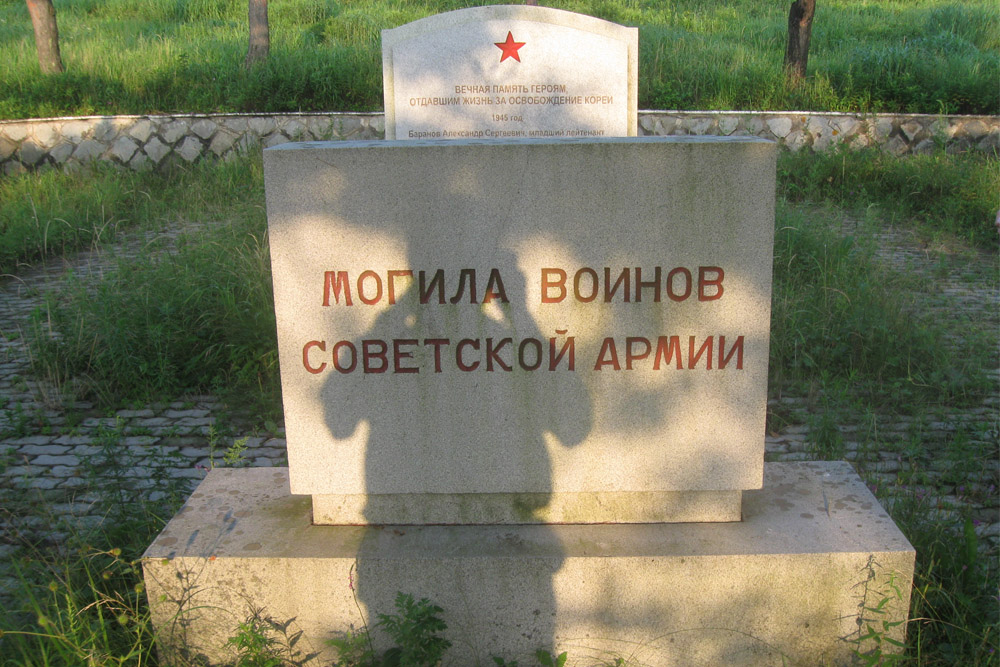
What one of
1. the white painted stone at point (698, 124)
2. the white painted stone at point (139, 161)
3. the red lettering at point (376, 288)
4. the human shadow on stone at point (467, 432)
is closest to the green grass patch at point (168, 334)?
the human shadow on stone at point (467, 432)

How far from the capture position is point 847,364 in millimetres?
4941

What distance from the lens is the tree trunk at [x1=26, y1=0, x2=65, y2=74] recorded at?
444 inches

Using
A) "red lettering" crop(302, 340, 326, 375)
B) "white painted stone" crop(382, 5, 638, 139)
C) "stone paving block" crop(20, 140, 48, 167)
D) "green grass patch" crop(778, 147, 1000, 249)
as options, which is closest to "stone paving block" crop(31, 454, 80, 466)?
"red lettering" crop(302, 340, 326, 375)

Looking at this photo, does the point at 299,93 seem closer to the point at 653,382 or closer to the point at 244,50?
the point at 244,50

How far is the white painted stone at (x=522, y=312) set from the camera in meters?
2.43

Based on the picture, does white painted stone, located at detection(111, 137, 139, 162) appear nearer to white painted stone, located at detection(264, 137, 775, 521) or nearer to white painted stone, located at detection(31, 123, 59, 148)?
white painted stone, located at detection(31, 123, 59, 148)

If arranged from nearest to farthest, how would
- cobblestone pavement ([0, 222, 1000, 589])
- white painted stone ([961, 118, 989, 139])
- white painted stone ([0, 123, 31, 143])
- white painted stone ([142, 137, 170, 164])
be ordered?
cobblestone pavement ([0, 222, 1000, 589])
white painted stone ([961, 118, 989, 139])
white painted stone ([0, 123, 31, 143])
white painted stone ([142, 137, 170, 164])

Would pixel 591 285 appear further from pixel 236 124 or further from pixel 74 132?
pixel 74 132

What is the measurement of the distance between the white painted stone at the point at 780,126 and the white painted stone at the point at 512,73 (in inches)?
262

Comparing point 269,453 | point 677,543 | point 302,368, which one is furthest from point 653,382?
point 269,453

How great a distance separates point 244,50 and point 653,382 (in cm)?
1215

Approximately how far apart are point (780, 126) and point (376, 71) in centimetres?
565

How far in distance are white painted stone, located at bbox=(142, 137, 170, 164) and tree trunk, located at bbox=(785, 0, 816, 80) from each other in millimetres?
8570

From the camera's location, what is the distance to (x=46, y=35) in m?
11.5
